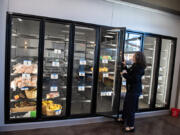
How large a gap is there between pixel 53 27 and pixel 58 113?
2098 millimetres

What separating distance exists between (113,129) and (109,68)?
57.8 inches

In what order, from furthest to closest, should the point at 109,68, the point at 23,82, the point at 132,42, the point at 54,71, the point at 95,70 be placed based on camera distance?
the point at 132,42
the point at 109,68
the point at 54,71
the point at 95,70
the point at 23,82

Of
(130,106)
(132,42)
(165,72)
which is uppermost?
(132,42)

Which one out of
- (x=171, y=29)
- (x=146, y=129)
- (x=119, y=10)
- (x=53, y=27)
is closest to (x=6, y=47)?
(x=53, y=27)

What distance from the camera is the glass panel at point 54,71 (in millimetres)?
2820

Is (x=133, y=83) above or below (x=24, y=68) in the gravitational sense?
below

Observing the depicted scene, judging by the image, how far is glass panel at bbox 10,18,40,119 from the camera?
2.59 meters

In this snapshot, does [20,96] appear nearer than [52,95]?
Yes

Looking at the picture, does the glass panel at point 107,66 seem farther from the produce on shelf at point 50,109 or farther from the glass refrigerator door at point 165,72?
the glass refrigerator door at point 165,72

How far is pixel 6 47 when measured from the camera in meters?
2.37

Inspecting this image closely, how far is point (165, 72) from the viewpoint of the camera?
388 cm

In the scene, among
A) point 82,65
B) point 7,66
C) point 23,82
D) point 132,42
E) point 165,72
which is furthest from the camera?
point 165,72

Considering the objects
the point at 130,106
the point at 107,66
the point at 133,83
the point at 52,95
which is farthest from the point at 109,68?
the point at 52,95

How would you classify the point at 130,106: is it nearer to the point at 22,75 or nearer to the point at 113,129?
the point at 113,129
